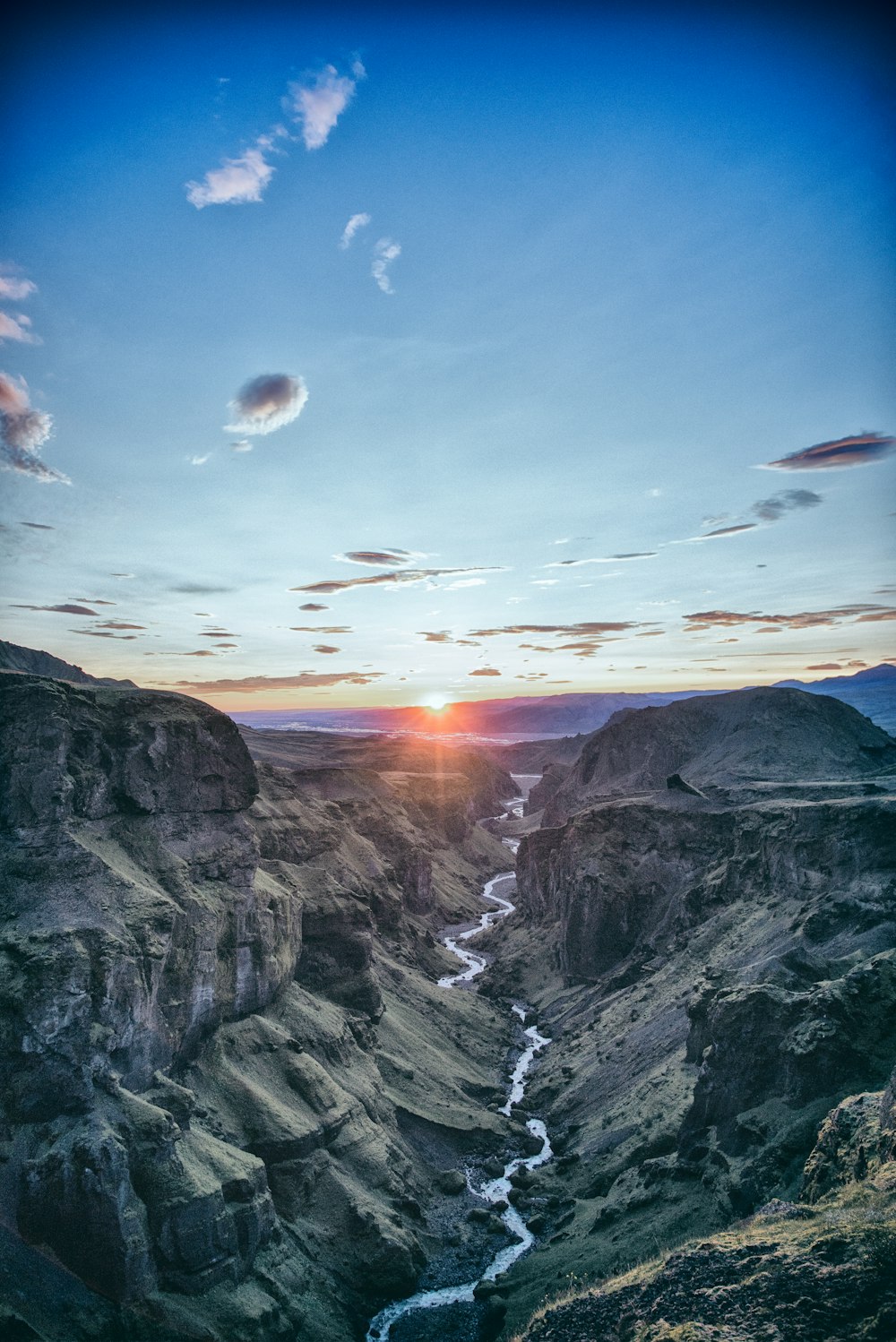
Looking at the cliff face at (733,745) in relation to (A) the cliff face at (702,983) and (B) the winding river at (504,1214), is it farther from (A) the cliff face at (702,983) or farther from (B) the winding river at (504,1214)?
(B) the winding river at (504,1214)

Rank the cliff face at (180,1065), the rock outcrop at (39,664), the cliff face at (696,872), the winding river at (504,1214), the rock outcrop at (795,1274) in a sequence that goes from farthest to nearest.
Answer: the rock outcrop at (39,664)
the cliff face at (696,872)
the winding river at (504,1214)
the cliff face at (180,1065)
the rock outcrop at (795,1274)

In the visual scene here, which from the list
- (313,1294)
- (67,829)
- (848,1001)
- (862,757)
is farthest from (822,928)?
(862,757)

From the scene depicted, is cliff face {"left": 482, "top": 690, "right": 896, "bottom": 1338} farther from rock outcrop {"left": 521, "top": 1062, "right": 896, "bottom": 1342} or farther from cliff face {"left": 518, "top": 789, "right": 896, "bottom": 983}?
rock outcrop {"left": 521, "top": 1062, "right": 896, "bottom": 1342}

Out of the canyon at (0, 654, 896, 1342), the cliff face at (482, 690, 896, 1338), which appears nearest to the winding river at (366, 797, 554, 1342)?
the canyon at (0, 654, 896, 1342)

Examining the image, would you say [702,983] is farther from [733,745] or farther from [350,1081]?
[733,745]

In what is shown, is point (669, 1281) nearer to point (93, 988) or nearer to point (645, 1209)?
point (645, 1209)

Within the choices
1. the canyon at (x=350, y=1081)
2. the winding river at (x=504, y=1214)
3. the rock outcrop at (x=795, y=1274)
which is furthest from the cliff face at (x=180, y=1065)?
the rock outcrop at (x=795, y=1274)
